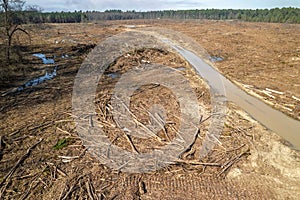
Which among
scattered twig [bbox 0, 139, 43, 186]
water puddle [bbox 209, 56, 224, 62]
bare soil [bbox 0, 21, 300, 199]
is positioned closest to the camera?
bare soil [bbox 0, 21, 300, 199]

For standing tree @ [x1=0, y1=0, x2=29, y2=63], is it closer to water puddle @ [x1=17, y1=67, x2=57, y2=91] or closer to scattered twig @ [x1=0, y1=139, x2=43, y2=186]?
water puddle @ [x1=17, y1=67, x2=57, y2=91]

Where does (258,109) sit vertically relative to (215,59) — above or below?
below

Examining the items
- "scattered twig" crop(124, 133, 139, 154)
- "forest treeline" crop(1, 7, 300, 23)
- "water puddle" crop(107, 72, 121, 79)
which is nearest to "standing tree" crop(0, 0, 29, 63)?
"forest treeline" crop(1, 7, 300, 23)

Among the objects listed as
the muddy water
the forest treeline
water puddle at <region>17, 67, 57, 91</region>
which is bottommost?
the muddy water

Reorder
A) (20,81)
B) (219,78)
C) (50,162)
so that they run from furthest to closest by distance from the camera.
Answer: (219,78)
(20,81)
(50,162)

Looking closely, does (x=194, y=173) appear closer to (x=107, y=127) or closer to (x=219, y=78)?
(x=107, y=127)

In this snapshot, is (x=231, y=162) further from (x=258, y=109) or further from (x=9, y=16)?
(x=9, y=16)

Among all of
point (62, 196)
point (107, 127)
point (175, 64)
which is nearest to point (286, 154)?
point (107, 127)

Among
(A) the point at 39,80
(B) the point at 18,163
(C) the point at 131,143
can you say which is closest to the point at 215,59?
(A) the point at 39,80
